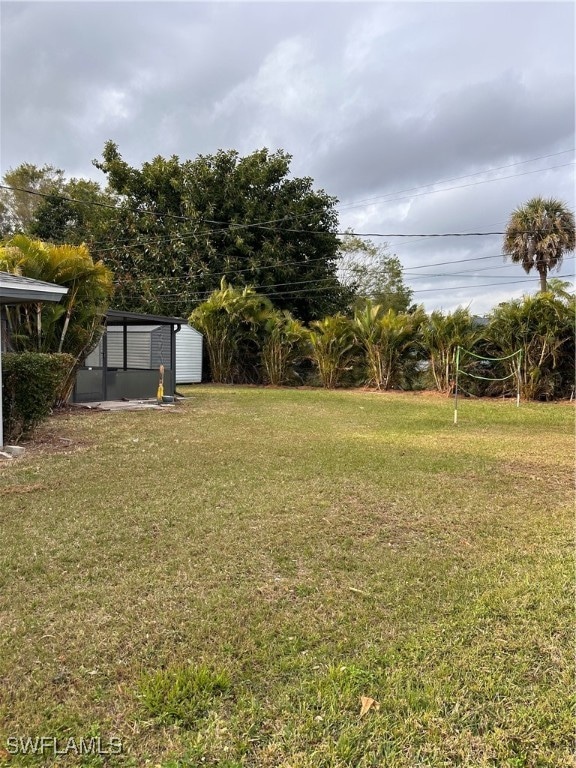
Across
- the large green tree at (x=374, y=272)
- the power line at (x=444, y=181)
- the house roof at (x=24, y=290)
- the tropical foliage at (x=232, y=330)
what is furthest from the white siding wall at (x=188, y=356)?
the large green tree at (x=374, y=272)

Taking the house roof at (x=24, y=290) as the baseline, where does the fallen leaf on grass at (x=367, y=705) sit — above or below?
below

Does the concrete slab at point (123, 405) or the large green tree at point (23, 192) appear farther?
the large green tree at point (23, 192)

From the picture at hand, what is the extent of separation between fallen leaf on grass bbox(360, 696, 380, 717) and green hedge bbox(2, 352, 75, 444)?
6.29 m

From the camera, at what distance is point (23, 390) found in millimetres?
6730

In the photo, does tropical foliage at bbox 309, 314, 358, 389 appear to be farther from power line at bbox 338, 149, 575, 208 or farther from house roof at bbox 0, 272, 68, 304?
house roof at bbox 0, 272, 68, 304

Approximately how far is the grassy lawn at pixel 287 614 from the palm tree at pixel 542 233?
17.5m

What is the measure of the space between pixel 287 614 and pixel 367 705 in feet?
2.37

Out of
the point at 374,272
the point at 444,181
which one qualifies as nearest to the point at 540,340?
the point at 444,181

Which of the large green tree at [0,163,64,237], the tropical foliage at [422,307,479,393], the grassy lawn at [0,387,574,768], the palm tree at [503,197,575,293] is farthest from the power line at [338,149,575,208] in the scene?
the large green tree at [0,163,64,237]

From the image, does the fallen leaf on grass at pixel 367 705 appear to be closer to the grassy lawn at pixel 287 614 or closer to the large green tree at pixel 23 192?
the grassy lawn at pixel 287 614

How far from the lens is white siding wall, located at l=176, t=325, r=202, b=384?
61.2 ft

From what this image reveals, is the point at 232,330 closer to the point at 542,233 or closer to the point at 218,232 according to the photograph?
the point at 218,232

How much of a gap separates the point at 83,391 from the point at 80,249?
12.2ft

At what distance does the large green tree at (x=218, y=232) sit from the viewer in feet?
73.3
